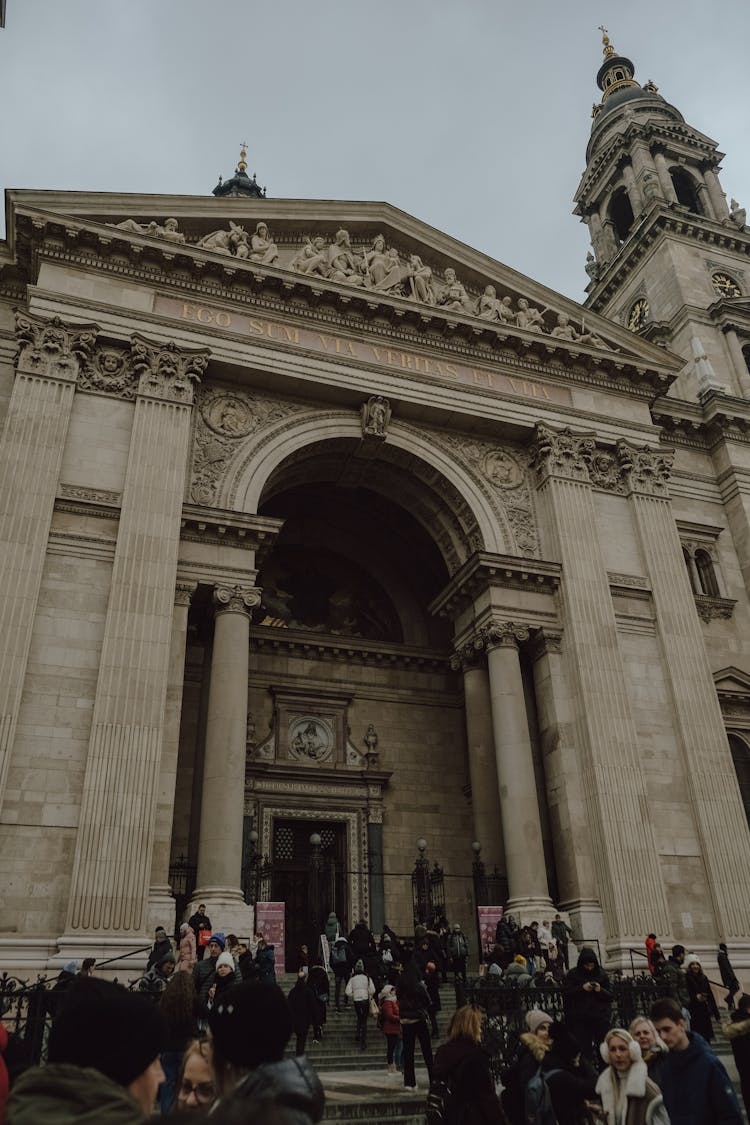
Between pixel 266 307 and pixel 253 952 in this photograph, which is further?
pixel 266 307

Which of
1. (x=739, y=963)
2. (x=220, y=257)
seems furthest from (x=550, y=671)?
(x=220, y=257)

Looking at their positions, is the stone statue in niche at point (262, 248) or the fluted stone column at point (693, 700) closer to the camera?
the fluted stone column at point (693, 700)

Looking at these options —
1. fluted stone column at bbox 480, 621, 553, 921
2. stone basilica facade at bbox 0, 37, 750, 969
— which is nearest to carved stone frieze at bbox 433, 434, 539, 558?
stone basilica facade at bbox 0, 37, 750, 969

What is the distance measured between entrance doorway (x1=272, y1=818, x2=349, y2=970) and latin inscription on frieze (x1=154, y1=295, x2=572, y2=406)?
12.8 meters

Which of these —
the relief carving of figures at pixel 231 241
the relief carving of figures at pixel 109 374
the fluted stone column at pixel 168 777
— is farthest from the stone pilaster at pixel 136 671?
the relief carving of figures at pixel 231 241

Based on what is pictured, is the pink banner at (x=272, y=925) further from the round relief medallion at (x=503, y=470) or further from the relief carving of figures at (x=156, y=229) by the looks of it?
the relief carving of figures at (x=156, y=229)

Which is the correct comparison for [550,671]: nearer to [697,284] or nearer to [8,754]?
[8,754]

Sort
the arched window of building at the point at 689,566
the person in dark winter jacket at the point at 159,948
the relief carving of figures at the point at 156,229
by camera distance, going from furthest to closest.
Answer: the arched window of building at the point at 689,566 → the relief carving of figures at the point at 156,229 → the person in dark winter jacket at the point at 159,948

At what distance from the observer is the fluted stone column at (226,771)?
16.7m

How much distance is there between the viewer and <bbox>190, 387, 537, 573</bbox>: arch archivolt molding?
21.5 m

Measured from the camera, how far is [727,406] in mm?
29188

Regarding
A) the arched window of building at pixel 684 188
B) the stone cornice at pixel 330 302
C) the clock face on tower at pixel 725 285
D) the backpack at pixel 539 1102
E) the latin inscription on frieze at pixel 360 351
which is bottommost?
the backpack at pixel 539 1102

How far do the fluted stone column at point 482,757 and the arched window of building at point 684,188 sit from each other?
27.6 m

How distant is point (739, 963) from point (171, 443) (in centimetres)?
1719
